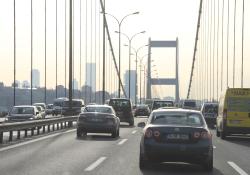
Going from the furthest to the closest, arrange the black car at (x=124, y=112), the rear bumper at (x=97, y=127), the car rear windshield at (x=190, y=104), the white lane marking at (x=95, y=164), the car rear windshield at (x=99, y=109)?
1. the car rear windshield at (x=190, y=104)
2. the black car at (x=124, y=112)
3. the car rear windshield at (x=99, y=109)
4. the rear bumper at (x=97, y=127)
5. the white lane marking at (x=95, y=164)

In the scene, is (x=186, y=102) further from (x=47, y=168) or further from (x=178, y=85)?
(x=178, y=85)

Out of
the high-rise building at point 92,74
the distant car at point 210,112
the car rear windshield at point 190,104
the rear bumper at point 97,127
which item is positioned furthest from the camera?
the high-rise building at point 92,74

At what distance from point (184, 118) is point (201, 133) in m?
0.70

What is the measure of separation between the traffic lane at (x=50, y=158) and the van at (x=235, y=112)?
7614 mm

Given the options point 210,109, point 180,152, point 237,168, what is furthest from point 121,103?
point 180,152

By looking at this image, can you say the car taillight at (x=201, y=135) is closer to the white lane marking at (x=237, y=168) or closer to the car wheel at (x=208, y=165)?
the car wheel at (x=208, y=165)

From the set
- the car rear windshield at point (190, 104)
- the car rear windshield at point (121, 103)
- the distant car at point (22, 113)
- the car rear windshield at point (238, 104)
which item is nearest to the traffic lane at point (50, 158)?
the car rear windshield at point (238, 104)

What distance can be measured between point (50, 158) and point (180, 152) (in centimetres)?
396

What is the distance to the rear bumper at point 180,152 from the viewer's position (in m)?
12.5

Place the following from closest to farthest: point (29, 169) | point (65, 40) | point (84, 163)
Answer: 1. point (29, 169)
2. point (84, 163)
3. point (65, 40)

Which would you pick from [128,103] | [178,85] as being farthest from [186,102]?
[178,85]

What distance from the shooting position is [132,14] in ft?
Answer: 205

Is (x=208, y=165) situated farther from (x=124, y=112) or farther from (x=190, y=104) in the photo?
(x=190, y=104)

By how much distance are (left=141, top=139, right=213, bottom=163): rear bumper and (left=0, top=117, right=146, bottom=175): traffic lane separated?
142 cm
